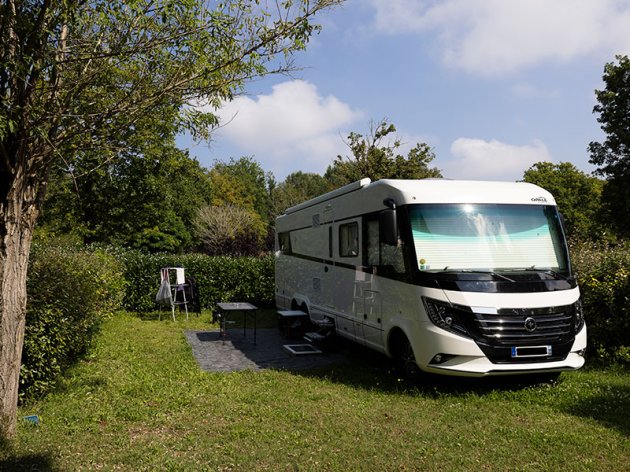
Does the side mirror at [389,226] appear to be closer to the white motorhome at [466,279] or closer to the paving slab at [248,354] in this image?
the white motorhome at [466,279]

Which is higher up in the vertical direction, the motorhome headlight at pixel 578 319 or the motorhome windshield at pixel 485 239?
the motorhome windshield at pixel 485 239

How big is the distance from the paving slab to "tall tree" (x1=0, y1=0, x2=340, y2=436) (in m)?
3.89

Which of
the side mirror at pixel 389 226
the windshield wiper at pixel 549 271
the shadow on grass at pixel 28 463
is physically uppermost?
the side mirror at pixel 389 226

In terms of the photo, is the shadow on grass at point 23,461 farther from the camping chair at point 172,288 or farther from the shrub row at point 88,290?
the camping chair at point 172,288

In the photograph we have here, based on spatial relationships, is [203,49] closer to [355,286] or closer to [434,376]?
[355,286]

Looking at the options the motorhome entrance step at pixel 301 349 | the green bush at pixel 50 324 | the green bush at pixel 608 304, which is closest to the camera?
the green bush at pixel 50 324

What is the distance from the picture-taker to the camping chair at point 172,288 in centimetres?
1348

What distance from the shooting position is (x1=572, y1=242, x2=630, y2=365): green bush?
311 inches

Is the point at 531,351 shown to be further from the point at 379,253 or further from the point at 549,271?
the point at 379,253

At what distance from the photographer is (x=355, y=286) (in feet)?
27.3

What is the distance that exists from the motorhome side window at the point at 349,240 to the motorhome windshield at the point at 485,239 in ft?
5.35

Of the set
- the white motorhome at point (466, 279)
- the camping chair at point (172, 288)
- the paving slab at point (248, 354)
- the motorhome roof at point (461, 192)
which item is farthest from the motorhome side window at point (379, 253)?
the camping chair at point (172, 288)

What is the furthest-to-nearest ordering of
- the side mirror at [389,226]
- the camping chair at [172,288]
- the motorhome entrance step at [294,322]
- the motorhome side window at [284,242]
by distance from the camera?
1. the camping chair at [172,288]
2. the motorhome side window at [284,242]
3. the motorhome entrance step at [294,322]
4. the side mirror at [389,226]

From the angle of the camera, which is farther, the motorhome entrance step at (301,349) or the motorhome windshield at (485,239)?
the motorhome entrance step at (301,349)
